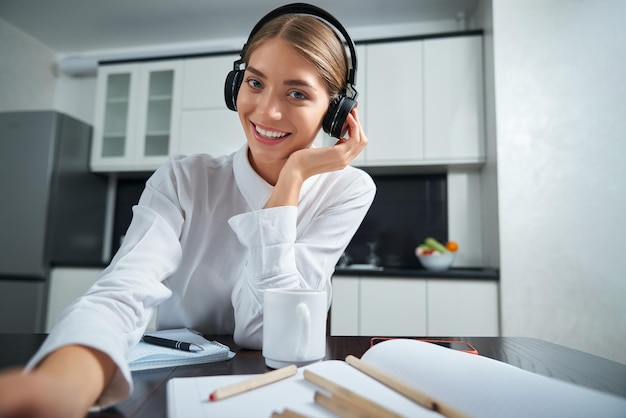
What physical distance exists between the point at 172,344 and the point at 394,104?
7.10 feet

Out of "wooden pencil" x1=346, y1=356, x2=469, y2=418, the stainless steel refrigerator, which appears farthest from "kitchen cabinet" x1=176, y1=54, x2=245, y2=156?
"wooden pencil" x1=346, y1=356, x2=469, y2=418

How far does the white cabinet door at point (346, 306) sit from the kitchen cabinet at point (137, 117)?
1503 millimetres

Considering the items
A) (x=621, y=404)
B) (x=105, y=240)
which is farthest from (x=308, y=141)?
(x=105, y=240)

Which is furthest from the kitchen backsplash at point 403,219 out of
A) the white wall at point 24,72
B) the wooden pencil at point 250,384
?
the white wall at point 24,72

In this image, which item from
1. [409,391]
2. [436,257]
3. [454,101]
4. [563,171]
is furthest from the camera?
[454,101]

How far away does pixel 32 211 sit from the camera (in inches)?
100

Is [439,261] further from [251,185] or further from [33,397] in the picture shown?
[33,397]

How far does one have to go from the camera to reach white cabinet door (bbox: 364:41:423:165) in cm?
247

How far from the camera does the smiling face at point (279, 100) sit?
33.9 inches

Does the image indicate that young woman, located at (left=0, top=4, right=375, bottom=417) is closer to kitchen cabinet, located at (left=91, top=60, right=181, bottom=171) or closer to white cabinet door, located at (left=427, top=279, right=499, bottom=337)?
white cabinet door, located at (left=427, top=279, right=499, bottom=337)

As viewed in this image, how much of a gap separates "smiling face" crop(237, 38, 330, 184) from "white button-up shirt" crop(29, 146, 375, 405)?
11cm

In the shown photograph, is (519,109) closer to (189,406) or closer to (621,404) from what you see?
(621,404)

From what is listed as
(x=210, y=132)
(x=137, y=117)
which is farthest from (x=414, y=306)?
(x=137, y=117)

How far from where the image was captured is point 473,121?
2.40 metres
